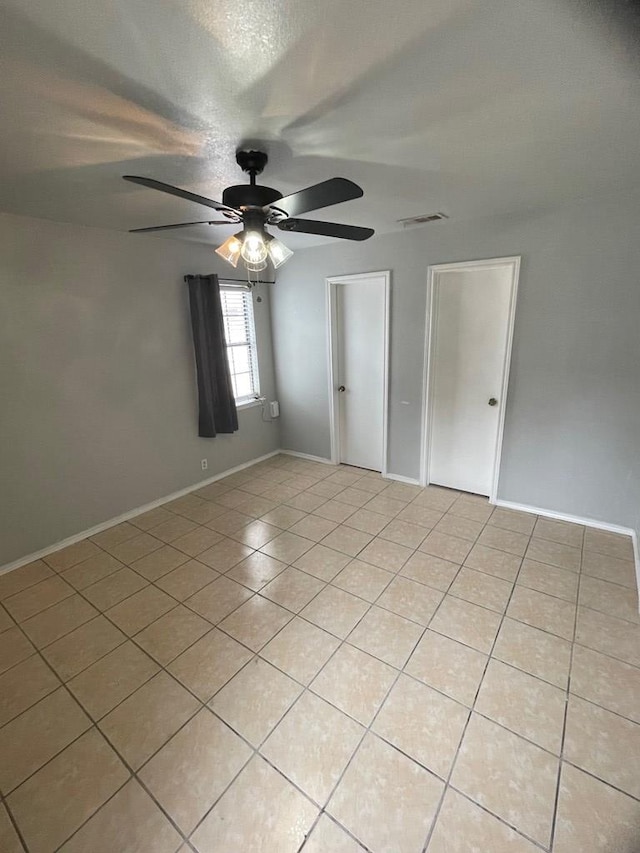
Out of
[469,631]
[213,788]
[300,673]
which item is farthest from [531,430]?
[213,788]

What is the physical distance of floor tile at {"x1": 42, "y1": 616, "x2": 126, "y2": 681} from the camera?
1926 mm

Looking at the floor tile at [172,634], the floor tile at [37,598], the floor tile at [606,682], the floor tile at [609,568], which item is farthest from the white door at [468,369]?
the floor tile at [37,598]

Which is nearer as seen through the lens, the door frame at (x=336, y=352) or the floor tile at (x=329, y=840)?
the floor tile at (x=329, y=840)

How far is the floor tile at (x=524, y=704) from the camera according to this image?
1.56 meters

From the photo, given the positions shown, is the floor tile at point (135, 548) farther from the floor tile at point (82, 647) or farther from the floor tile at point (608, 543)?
the floor tile at point (608, 543)

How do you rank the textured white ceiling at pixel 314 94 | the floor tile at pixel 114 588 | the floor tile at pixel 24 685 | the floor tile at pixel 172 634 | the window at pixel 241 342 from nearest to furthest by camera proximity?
the textured white ceiling at pixel 314 94, the floor tile at pixel 24 685, the floor tile at pixel 172 634, the floor tile at pixel 114 588, the window at pixel 241 342

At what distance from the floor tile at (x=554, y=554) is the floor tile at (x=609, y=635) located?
441 mm

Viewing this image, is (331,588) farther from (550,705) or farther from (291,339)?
(291,339)

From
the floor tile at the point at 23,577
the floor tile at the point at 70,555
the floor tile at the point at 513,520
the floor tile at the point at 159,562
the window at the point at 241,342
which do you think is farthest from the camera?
the window at the point at 241,342

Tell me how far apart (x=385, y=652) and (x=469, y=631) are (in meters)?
0.50

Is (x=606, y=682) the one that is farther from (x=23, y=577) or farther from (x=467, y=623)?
(x=23, y=577)

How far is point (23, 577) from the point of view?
263 centimetres

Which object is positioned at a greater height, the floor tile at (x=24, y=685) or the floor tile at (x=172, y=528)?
the floor tile at (x=172, y=528)

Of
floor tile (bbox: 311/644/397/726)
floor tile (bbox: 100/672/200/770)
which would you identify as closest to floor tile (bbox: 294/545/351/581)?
floor tile (bbox: 311/644/397/726)
